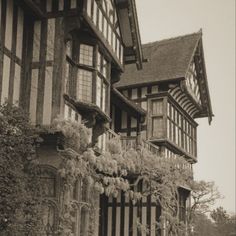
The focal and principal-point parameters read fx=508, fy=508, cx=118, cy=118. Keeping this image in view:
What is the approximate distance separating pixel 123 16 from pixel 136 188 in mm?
8433

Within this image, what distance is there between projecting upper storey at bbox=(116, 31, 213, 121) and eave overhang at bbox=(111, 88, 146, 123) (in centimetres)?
160

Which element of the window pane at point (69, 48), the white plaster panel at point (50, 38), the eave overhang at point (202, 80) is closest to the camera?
the white plaster panel at point (50, 38)

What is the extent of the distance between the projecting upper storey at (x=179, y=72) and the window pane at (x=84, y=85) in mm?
8924

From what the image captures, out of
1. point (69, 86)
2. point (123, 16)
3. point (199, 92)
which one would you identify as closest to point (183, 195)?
point (199, 92)

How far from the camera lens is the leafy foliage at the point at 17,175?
1263cm

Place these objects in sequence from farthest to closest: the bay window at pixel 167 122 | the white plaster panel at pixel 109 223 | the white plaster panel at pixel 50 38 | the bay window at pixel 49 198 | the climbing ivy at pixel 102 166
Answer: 1. the bay window at pixel 167 122
2. the white plaster panel at pixel 109 223
3. the white plaster panel at pixel 50 38
4. the bay window at pixel 49 198
5. the climbing ivy at pixel 102 166

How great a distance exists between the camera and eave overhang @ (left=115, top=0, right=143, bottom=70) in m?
20.8

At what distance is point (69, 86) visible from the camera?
1686cm

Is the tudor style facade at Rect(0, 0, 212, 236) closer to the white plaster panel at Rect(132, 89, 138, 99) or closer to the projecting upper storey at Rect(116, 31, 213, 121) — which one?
the projecting upper storey at Rect(116, 31, 213, 121)

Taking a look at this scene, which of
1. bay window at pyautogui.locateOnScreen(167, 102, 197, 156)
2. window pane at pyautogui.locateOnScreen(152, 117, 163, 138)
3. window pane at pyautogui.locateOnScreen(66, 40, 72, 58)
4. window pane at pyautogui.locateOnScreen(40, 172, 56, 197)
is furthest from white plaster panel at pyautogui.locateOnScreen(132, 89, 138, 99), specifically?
Answer: window pane at pyautogui.locateOnScreen(40, 172, 56, 197)

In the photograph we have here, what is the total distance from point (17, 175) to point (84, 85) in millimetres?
5158

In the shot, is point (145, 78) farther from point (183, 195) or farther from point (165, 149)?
point (183, 195)

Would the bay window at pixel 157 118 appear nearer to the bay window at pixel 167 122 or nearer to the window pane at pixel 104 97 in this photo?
the bay window at pixel 167 122

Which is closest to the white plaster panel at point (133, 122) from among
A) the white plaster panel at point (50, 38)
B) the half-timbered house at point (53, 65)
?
the half-timbered house at point (53, 65)
